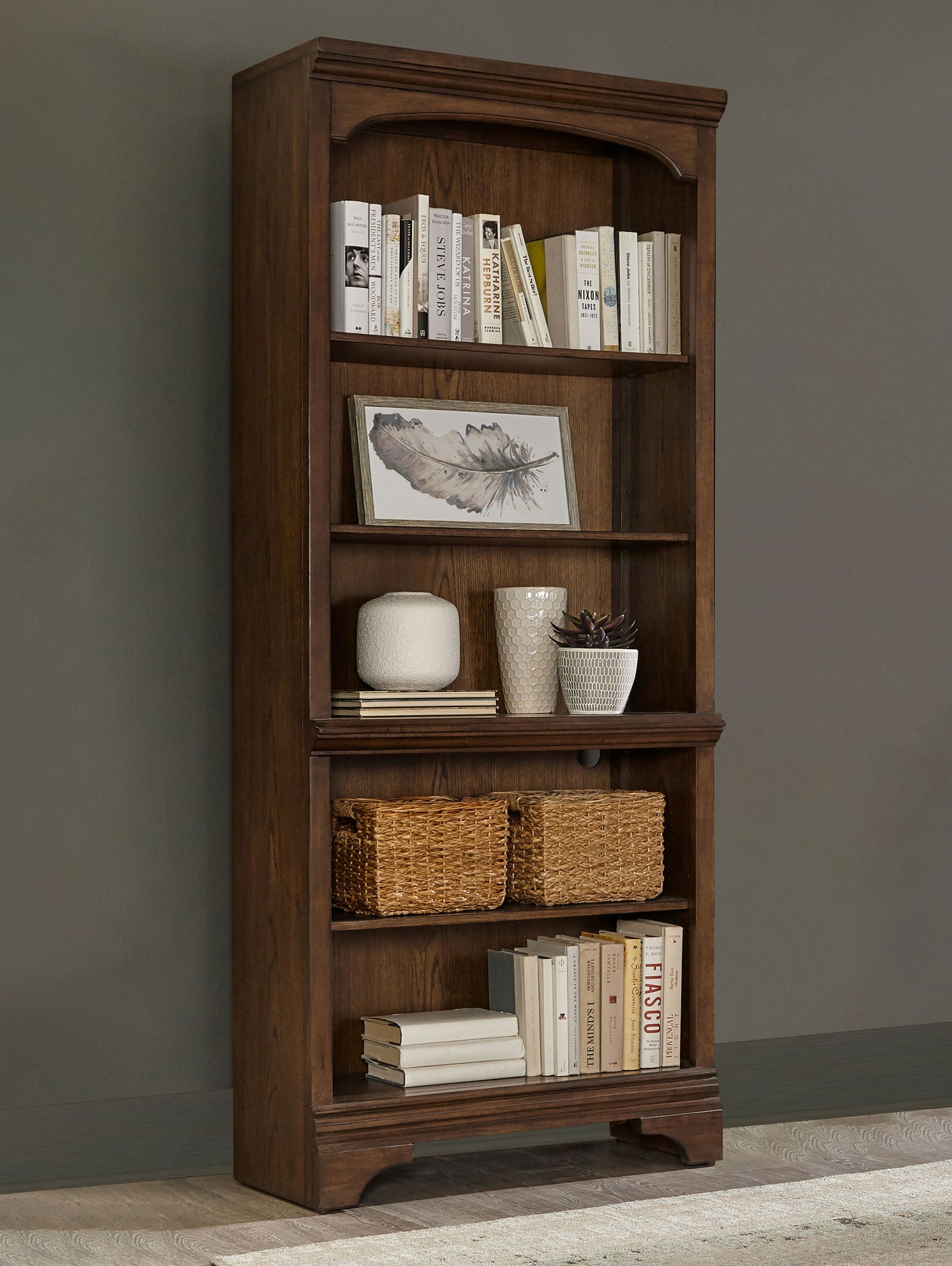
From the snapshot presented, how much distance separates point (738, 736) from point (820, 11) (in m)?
1.84

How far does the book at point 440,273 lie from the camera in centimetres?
347

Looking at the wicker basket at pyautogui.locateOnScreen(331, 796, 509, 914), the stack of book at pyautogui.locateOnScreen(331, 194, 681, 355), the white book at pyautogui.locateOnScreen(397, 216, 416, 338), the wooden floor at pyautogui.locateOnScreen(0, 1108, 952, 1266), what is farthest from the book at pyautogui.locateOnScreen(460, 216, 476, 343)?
the wooden floor at pyautogui.locateOnScreen(0, 1108, 952, 1266)

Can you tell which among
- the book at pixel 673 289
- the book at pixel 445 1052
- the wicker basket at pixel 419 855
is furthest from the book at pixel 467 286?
the book at pixel 445 1052

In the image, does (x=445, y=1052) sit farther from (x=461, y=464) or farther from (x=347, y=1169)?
(x=461, y=464)

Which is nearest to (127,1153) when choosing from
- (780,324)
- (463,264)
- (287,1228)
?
(287,1228)

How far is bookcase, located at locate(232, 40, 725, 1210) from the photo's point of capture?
3.32 metres

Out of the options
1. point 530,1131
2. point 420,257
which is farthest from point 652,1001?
point 420,257

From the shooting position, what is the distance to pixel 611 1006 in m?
3.62

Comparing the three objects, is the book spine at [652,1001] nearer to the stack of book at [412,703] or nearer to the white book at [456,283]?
the stack of book at [412,703]

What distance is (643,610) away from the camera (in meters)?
3.88

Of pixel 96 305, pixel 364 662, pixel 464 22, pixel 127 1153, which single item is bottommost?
pixel 127 1153

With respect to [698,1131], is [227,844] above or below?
above

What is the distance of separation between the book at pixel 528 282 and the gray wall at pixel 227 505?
0.62 meters

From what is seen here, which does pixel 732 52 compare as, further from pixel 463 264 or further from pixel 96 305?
pixel 96 305
